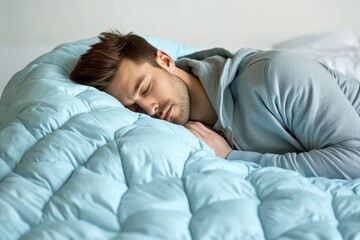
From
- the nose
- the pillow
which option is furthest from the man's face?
the pillow

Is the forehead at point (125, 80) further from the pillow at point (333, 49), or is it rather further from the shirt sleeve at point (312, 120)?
the pillow at point (333, 49)

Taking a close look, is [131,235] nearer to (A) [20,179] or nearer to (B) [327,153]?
(A) [20,179]

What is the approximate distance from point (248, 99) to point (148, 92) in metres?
0.27

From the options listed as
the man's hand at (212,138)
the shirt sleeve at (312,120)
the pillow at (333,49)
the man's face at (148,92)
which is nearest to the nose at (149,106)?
the man's face at (148,92)

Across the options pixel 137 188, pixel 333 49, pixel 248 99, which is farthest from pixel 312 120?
pixel 333 49

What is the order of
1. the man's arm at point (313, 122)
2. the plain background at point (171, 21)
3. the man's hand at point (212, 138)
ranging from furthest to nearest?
1. the plain background at point (171, 21)
2. the man's hand at point (212, 138)
3. the man's arm at point (313, 122)

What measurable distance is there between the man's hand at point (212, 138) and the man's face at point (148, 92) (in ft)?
0.18

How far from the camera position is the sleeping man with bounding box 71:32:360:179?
1135mm

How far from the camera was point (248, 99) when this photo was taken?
124 centimetres

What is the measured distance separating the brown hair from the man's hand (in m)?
0.22

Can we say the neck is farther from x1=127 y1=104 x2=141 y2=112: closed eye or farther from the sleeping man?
x1=127 y1=104 x2=141 y2=112: closed eye

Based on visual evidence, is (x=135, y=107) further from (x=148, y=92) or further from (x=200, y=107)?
(x=200, y=107)

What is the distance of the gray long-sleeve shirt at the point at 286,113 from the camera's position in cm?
112

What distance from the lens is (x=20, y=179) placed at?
2.64 feet
